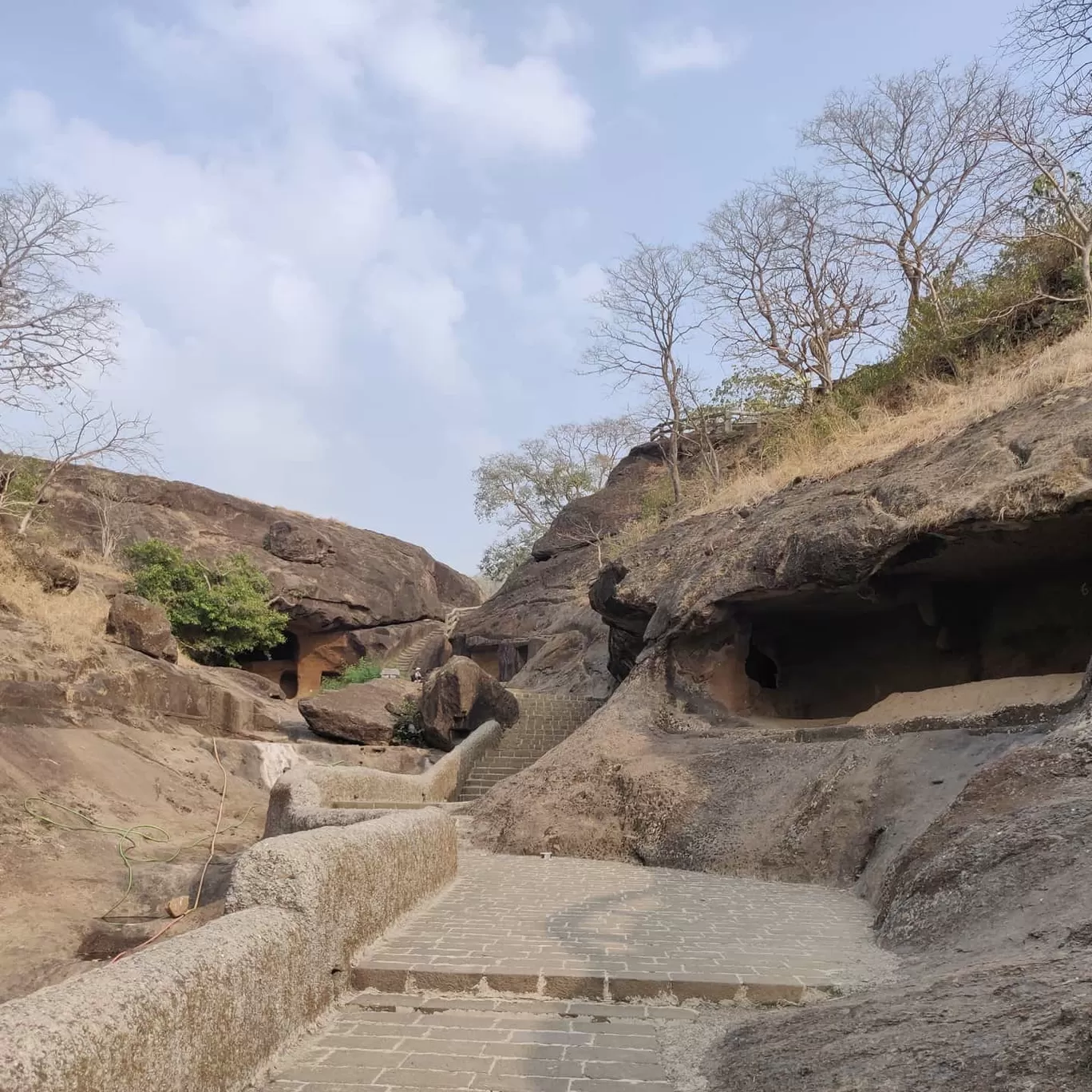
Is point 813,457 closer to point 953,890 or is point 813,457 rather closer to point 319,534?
point 953,890

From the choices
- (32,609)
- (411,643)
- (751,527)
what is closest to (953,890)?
(751,527)

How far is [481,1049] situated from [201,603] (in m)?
24.6

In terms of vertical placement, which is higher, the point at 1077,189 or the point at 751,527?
the point at 1077,189

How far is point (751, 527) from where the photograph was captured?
40.7ft

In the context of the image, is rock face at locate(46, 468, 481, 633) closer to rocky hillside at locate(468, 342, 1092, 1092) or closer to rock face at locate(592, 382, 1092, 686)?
rocky hillside at locate(468, 342, 1092, 1092)

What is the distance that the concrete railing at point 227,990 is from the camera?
2.22 metres

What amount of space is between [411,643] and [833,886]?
28.2 m

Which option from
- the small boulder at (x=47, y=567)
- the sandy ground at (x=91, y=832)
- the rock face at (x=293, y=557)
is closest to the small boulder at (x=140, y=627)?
the small boulder at (x=47, y=567)

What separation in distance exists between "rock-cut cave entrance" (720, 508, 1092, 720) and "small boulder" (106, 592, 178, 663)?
41.7 ft

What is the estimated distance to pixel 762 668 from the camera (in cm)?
1361

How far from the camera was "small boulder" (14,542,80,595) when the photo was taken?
695 inches

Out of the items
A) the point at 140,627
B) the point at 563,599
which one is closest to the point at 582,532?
the point at 563,599

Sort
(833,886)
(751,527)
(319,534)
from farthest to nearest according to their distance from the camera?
(319,534) < (751,527) < (833,886)

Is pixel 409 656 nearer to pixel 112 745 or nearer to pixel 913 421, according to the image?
pixel 112 745
